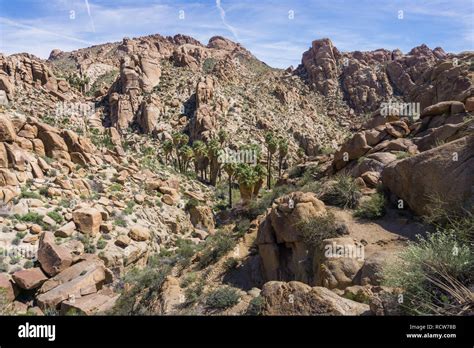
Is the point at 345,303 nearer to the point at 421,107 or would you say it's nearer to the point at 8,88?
the point at 421,107

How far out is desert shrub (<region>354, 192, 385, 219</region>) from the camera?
508 inches

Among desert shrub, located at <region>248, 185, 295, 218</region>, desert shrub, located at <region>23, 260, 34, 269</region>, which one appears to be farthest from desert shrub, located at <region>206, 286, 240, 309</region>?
desert shrub, located at <region>23, 260, 34, 269</region>

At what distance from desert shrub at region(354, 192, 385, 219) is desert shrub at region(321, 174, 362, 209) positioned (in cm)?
71

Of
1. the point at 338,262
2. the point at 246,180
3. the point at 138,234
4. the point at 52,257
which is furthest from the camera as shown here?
the point at 246,180

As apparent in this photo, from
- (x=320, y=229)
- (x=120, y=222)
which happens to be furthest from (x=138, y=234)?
(x=320, y=229)

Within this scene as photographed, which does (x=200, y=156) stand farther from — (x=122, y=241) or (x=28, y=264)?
(x=28, y=264)

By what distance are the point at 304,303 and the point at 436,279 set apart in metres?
2.59

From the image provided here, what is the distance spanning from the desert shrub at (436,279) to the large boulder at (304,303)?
3.59ft

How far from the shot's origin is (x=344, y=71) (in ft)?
353

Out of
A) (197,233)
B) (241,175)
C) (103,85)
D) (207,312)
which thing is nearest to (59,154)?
(197,233)

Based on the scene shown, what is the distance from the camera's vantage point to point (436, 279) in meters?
5.43

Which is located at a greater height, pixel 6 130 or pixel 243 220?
pixel 6 130

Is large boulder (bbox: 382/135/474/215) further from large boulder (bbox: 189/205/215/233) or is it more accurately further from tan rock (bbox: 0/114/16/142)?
tan rock (bbox: 0/114/16/142)
